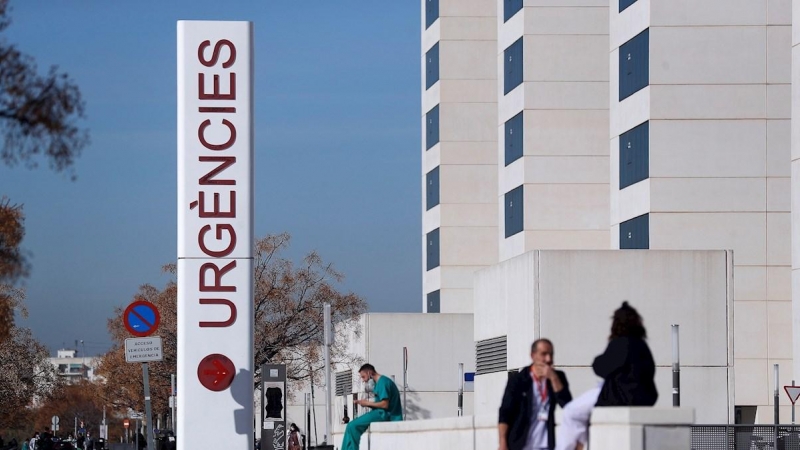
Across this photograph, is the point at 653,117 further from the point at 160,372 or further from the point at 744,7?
the point at 160,372

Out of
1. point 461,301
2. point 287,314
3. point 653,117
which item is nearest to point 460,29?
point 461,301

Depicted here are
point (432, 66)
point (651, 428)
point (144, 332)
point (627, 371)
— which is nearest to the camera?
point (651, 428)

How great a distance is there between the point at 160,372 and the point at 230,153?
50.0m

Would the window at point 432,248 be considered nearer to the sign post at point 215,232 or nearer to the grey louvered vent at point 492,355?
the grey louvered vent at point 492,355

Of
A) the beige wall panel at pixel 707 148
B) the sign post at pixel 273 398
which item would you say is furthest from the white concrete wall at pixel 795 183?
the sign post at pixel 273 398

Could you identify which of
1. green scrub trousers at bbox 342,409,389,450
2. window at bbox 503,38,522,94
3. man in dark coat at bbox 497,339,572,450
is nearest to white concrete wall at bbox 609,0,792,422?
window at bbox 503,38,522,94

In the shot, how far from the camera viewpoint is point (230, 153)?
1753 cm

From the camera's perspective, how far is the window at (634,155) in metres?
46.2

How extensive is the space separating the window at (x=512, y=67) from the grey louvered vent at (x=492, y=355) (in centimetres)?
1388

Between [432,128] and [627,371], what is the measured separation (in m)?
60.9

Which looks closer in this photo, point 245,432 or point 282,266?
point 245,432

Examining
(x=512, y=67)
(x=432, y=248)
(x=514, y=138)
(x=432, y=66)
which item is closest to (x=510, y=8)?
(x=512, y=67)

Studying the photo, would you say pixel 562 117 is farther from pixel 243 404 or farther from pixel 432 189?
pixel 243 404

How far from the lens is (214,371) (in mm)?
17422
